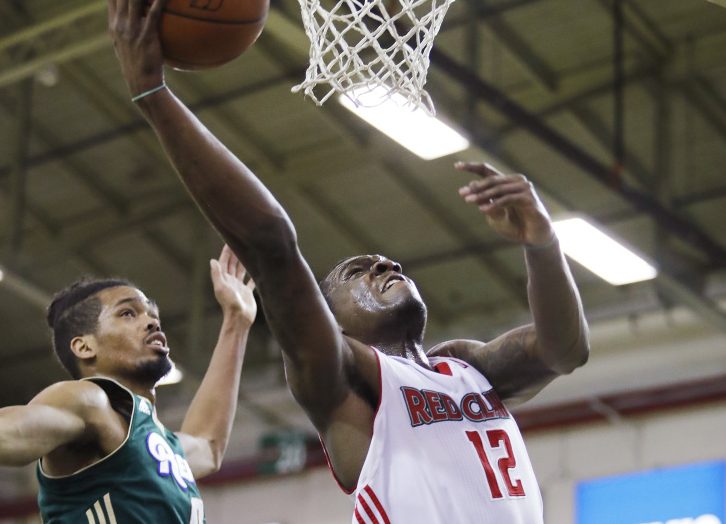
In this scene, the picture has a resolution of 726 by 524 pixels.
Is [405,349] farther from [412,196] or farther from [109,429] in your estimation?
[412,196]

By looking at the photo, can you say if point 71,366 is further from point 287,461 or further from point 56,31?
point 287,461

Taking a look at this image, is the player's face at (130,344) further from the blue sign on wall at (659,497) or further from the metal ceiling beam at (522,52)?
the blue sign on wall at (659,497)

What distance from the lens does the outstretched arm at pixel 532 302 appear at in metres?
3.51

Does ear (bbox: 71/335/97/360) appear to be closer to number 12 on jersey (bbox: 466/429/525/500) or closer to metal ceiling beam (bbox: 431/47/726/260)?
number 12 on jersey (bbox: 466/429/525/500)

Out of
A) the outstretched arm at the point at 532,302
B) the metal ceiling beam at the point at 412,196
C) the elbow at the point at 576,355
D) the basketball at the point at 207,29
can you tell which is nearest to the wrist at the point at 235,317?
the outstretched arm at the point at 532,302

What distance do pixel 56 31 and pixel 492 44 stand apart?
3599 mm

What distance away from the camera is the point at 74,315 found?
15.9 feet

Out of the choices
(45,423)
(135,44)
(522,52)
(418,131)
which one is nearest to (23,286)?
(522,52)

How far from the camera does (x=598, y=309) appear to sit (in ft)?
43.0

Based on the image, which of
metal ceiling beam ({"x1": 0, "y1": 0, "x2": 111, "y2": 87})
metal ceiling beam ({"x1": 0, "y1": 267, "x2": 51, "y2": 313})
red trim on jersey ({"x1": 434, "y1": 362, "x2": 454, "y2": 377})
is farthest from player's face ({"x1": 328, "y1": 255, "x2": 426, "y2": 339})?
metal ceiling beam ({"x1": 0, "y1": 267, "x2": 51, "y2": 313})

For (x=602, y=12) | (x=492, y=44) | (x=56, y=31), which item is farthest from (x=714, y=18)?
(x=56, y=31)

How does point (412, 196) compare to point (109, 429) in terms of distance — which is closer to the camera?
point (109, 429)

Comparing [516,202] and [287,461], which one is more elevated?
[287,461]

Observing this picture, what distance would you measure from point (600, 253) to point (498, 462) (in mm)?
7000
